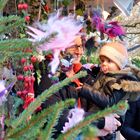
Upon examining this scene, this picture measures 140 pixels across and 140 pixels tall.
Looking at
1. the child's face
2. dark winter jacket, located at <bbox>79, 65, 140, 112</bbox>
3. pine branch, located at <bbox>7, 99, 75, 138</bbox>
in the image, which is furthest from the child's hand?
pine branch, located at <bbox>7, 99, 75, 138</bbox>

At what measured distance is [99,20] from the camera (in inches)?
120

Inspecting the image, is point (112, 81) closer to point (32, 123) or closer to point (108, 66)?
point (108, 66)

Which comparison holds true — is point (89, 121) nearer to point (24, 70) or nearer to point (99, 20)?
point (24, 70)

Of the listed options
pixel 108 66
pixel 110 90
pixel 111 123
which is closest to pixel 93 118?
pixel 111 123

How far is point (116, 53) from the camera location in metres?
2.42

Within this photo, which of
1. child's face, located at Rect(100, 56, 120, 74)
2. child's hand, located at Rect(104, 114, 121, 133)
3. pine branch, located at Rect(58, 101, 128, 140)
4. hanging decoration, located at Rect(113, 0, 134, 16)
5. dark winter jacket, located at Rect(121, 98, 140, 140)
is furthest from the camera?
hanging decoration, located at Rect(113, 0, 134, 16)

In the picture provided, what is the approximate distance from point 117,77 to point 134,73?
1.19 feet

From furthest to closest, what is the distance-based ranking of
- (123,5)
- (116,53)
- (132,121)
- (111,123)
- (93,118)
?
(123,5) < (132,121) < (116,53) < (111,123) < (93,118)

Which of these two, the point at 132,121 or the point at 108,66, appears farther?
the point at 132,121

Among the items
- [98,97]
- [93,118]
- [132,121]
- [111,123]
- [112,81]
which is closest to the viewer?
[93,118]

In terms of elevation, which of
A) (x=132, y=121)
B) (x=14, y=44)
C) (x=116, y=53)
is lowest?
(x=132, y=121)

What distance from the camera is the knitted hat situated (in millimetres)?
2387

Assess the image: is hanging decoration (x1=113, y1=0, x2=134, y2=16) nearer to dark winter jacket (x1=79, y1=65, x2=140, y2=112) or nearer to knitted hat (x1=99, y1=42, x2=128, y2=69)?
knitted hat (x1=99, y1=42, x2=128, y2=69)

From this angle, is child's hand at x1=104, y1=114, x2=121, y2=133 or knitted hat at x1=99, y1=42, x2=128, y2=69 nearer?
child's hand at x1=104, y1=114, x2=121, y2=133
